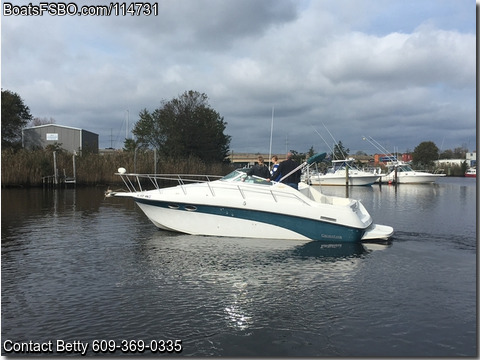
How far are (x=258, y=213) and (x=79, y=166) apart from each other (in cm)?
2903

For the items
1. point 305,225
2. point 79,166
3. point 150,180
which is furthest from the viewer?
point 79,166

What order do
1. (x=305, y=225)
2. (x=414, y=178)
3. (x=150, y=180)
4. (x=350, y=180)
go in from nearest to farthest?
(x=305, y=225), (x=150, y=180), (x=350, y=180), (x=414, y=178)

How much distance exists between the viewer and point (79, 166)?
38.1 m

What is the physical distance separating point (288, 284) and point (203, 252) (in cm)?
326

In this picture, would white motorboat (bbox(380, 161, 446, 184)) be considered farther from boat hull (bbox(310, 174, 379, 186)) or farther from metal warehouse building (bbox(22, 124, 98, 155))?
metal warehouse building (bbox(22, 124, 98, 155))

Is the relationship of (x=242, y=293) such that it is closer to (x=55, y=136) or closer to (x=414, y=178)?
(x=414, y=178)

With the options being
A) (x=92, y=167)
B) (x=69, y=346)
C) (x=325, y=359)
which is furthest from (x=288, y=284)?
(x=92, y=167)

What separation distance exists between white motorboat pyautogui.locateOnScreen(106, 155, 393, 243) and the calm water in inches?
17.9

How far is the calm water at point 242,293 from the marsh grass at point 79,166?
22.7 m

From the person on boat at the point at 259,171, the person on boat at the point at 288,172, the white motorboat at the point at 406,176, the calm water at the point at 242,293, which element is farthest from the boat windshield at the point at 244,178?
the white motorboat at the point at 406,176

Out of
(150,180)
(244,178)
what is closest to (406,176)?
(150,180)

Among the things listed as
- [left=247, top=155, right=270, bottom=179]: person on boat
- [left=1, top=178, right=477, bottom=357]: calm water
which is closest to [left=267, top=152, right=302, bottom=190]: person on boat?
[left=247, top=155, right=270, bottom=179]: person on boat

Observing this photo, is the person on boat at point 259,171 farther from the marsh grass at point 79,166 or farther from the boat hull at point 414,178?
the boat hull at point 414,178

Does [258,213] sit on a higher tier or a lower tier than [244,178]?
lower
